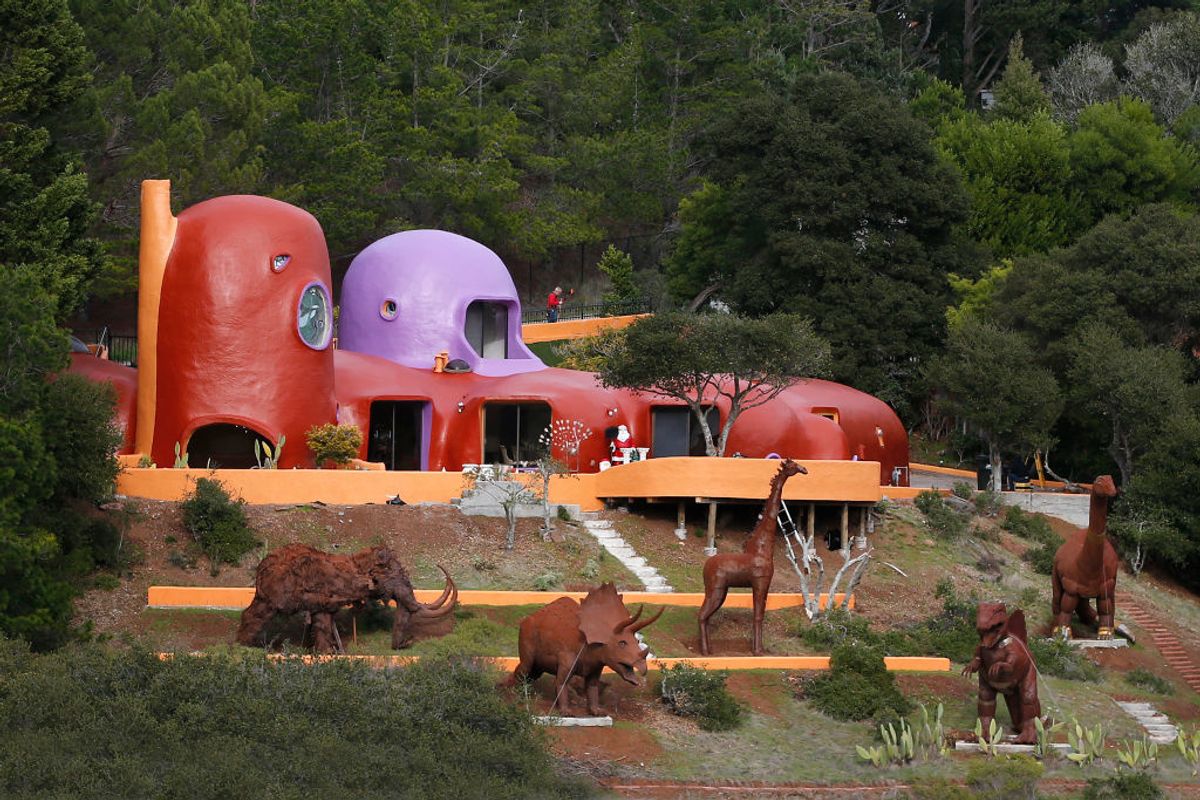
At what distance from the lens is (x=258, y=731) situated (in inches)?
924

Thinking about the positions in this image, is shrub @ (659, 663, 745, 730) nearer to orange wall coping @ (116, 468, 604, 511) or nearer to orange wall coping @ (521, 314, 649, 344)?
orange wall coping @ (116, 468, 604, 511)

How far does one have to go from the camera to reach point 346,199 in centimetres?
5553

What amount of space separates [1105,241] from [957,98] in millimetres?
22159

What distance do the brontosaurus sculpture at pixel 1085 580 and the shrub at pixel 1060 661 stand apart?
1.02 m

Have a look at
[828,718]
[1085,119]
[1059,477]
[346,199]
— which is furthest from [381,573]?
[1085,119]

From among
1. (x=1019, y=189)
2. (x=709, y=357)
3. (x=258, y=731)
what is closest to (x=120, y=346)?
(x=709, y=357)

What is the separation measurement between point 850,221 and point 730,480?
17220 millimetres

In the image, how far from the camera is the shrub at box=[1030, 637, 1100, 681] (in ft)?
107

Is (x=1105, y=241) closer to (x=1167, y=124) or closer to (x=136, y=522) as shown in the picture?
(x=1167, y=124)

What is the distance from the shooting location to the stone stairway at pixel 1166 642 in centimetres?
3588

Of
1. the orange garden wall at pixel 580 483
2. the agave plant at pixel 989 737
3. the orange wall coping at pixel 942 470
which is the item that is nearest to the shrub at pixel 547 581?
the orange garden wall at pixel 580 483

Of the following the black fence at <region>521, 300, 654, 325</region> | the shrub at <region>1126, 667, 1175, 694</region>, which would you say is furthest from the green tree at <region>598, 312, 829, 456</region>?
the black fence at <region>521, 300, 654, 325</region>

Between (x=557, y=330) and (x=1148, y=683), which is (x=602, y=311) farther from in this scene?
(x=1148, y=683)

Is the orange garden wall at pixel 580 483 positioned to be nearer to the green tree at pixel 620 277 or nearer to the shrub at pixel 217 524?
the shrub at pixel 217 524
